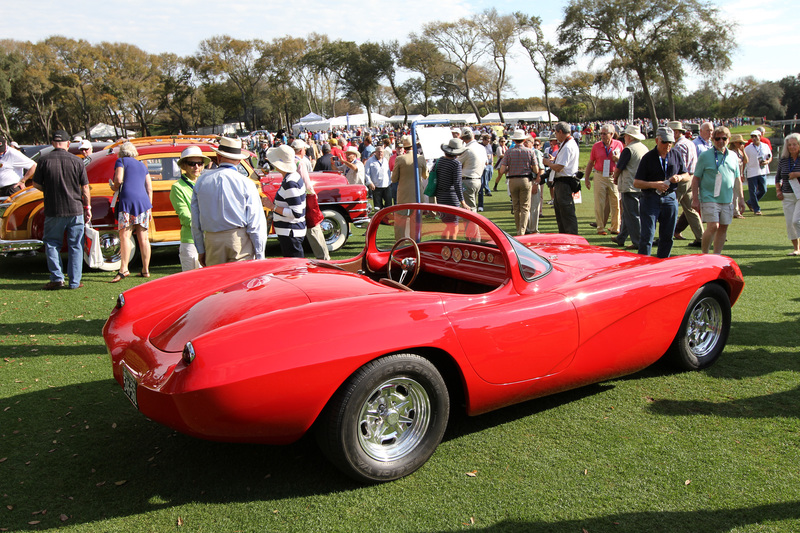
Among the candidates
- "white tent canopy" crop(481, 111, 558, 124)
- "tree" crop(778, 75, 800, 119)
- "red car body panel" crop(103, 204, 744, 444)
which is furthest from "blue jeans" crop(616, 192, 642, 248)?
"tree" crop(778, 75, 800, 119)

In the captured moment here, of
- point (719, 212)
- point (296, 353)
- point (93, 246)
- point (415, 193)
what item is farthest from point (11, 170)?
point (719, 212)

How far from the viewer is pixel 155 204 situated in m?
8.70

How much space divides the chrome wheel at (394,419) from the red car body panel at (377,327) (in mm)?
215

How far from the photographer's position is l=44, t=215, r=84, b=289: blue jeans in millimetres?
7234

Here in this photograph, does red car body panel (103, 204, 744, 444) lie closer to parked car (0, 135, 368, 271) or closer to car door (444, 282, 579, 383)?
car door (444, 282, 579, 383)

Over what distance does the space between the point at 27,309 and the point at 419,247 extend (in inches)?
188

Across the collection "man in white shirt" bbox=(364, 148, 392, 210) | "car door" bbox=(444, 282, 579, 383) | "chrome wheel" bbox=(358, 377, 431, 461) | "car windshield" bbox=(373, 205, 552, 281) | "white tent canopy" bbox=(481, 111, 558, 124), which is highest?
"white tent canopy" bbox=(481, 111, 558, 124)

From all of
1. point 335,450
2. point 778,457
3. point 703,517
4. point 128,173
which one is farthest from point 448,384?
point 128,173

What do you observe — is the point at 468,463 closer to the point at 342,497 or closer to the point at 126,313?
the point at 342,497

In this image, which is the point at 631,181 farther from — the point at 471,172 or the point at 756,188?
the point at 756,188

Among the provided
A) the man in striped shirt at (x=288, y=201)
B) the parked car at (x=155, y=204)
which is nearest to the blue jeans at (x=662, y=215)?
the man in striped shirt at (x=288, y=201)

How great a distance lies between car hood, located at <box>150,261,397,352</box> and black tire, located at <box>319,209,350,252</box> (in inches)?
246

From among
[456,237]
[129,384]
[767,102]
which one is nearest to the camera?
[129,384]

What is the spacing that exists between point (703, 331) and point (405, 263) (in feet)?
7.42
